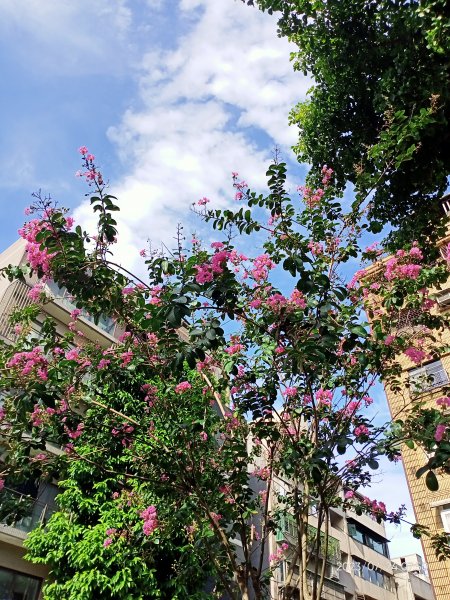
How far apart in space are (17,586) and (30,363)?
853 cm

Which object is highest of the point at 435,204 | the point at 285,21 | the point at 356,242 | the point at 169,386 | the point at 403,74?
the point at 285,21

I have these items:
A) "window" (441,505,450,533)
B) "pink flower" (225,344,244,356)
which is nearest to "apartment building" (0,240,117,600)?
→ "pink flower" (225,344,244,356)

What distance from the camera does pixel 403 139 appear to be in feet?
16.1

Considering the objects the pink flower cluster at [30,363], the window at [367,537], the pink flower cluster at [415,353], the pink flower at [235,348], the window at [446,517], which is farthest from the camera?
the window at [367,537]

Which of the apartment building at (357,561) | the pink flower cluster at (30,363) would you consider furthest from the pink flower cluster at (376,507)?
the apartment building at (357,561)

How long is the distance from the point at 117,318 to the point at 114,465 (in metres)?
7.10

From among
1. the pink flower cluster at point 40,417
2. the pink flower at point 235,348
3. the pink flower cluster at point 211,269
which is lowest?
the pink flower cluster at point 40,417

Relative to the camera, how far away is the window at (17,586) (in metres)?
10.5

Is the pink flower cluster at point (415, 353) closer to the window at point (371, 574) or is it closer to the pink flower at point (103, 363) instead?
the pink flower at point (103, 363)

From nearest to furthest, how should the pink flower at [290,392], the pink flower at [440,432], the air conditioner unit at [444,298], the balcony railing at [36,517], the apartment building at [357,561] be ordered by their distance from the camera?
the pink flower at [440,432], the pink flower at [290,392], the balcony railing at [36,517], the air conditioner unit at [444,298], the apartment building at [357,561]

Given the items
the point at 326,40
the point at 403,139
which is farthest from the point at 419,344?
the point at 326,40

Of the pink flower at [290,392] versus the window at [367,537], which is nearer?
the pink flower at [290,392]

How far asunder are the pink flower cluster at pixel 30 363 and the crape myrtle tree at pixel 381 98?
4.04 metres

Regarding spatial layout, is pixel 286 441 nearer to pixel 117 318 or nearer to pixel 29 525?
pixel 117 318
